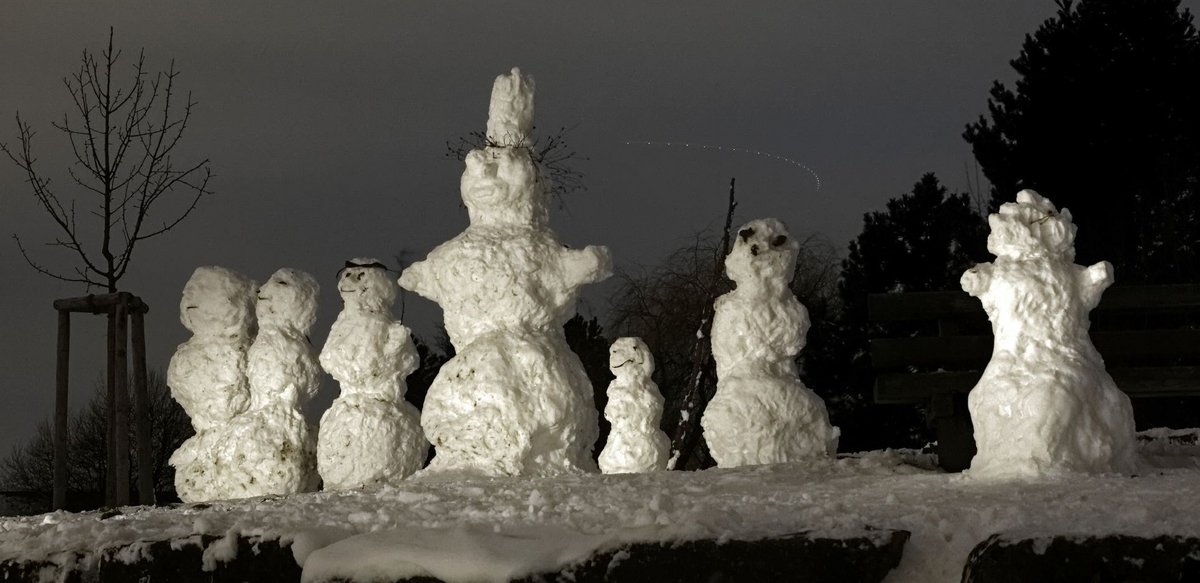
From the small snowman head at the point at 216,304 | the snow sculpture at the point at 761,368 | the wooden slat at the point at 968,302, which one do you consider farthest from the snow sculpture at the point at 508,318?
the wooden slat at the point at 968,302

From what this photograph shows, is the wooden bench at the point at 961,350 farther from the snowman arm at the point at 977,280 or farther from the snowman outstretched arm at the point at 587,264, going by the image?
the snowman outstretched arm at the point at 587,264

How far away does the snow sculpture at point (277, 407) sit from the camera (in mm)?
7465

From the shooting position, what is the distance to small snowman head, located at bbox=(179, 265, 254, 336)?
782 cm

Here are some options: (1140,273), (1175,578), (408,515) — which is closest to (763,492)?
(408,515)

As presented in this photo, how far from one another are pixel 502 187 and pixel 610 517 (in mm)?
2473

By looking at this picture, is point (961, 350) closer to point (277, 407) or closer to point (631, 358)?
point (631, 358)

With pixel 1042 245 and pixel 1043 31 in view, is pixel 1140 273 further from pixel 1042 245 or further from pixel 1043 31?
pixel 1042 245

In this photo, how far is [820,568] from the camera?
4211mm

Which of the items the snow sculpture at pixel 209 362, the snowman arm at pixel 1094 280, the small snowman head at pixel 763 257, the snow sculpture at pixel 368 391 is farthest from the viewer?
the snow sculpture at pixel 209 362

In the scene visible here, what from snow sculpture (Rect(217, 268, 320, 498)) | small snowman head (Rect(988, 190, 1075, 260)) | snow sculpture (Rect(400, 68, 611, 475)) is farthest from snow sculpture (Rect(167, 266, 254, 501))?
small snowman head (Rect(988, 190, 1075, 260))

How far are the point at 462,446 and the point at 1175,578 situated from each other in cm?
329

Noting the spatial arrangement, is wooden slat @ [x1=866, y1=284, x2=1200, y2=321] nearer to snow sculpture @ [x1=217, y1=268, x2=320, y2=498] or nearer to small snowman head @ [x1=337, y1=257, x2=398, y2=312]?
small snowman head @ [x1=337, y1=257, x2=398, y2=312]

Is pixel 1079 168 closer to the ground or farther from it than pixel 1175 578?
farther from it

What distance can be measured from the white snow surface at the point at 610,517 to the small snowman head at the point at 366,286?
1256 millimetres
